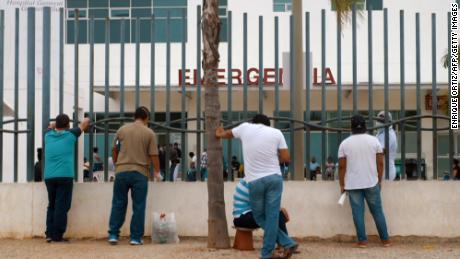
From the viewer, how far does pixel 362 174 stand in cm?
856

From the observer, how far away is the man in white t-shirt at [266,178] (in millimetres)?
7336

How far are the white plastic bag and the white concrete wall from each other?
34cm

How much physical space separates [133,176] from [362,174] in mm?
2909

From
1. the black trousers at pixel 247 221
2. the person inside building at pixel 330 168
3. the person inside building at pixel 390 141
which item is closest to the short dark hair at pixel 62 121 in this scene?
the black trousers at pixel 247 221

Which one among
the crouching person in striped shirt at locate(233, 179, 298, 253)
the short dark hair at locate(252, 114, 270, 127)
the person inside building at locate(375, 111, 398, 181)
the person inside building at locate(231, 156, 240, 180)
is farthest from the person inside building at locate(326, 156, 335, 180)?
the short dark hair at locate(252, 114, 270, 127)

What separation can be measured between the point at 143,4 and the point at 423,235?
2077 cm

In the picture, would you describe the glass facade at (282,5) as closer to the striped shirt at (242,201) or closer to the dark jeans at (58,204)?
the dark jeans at (58,204)

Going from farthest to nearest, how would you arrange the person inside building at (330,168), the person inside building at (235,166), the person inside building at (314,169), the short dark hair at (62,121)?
the person inside building at (314,169), the person inside building at (235,166), the person inside building at (330,168), the short dark hair at (62,121)

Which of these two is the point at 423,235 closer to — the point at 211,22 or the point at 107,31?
the point at 211,22

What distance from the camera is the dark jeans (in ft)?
29.0

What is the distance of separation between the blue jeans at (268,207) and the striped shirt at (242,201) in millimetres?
377

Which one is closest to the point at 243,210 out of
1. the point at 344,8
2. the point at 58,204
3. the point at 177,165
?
the point at 58,204

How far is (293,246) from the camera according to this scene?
7484 mm

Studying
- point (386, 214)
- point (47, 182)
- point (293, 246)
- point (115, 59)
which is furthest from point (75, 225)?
point (115, 59)
